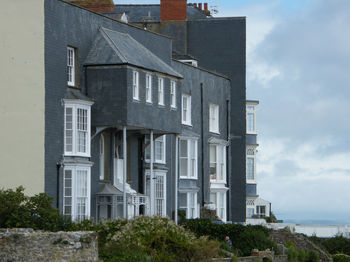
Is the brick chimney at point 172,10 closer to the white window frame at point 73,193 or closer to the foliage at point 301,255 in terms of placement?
the foliage at point 301,255

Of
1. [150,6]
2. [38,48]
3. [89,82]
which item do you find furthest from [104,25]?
[150,6]

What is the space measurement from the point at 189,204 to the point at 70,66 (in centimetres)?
1614

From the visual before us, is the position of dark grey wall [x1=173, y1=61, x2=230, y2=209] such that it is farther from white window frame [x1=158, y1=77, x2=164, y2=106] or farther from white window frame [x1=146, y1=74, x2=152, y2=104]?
white window frame [x1=146, y1=74, x2=152, y2=104]

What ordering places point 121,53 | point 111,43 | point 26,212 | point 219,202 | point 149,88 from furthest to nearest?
point 219,202 → point 149,88 → point 111,43 → point 121,53 → point 26,212

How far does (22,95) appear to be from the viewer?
41156 mm

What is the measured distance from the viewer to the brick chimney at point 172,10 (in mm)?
69637

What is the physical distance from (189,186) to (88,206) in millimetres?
14608

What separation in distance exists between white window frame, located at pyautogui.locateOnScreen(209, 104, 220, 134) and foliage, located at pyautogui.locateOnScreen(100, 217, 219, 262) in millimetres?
23336

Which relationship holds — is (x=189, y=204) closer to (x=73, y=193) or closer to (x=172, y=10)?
(x=73, y=193)

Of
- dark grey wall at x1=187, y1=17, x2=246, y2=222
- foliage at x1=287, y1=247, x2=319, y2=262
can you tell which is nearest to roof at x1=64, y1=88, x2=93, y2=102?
foliage at x1=287, y1=247, x2=319, y2=262

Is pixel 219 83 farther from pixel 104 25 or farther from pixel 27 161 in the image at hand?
pixel 27 161

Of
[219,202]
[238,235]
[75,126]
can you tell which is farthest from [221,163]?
[75,126]

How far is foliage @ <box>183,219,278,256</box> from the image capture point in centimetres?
4875

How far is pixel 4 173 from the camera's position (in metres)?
40.3
